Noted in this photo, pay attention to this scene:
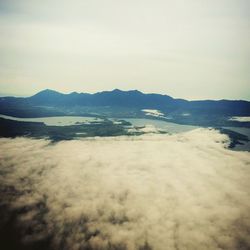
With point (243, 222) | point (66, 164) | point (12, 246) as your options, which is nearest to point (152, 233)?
point (243, 222)

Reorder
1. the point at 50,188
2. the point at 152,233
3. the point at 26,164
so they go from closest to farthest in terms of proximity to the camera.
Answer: the point at 152,233
the point at 50,188
the point at 26,164

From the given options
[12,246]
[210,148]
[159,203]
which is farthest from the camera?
[210,148]

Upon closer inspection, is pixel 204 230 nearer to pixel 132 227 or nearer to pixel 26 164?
pixel 132 227

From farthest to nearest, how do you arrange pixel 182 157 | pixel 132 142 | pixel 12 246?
1. pixel 132 142
2. pixel 182 157
3. pixel 12 246

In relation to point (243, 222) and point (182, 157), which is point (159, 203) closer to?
point (243, 222)

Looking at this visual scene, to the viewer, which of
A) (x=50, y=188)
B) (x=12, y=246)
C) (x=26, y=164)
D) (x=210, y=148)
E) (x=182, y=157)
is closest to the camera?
(x=12, y=246)

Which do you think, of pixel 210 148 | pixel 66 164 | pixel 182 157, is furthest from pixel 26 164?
pixel 210 148

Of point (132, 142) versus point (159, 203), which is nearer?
point (159, 203)

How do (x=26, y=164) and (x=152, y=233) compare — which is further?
(x=26, y=164)
